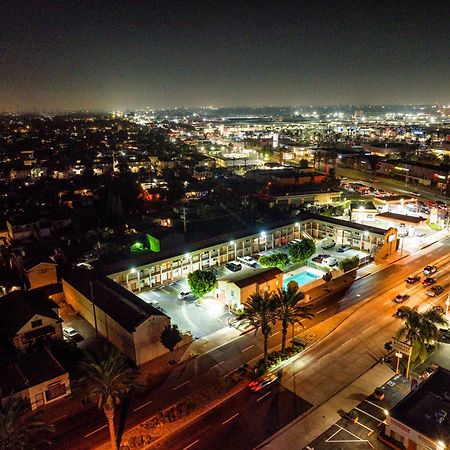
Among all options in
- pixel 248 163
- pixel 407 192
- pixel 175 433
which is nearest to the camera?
pixel 175 433

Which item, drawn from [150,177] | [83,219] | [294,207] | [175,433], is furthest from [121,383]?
[150,177]

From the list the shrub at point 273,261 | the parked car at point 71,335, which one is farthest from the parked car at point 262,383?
the shrub at point 273,261

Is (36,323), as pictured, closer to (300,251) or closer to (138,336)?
(138,336)

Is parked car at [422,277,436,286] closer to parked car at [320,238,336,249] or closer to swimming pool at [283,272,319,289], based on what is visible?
swimming pool at [283,272,319,289]

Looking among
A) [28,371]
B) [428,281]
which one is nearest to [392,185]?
[428,281]

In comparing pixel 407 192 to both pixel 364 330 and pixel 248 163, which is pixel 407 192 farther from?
pixel 364 330

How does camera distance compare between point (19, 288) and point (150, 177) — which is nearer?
point (19, 288)

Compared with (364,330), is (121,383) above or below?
above
